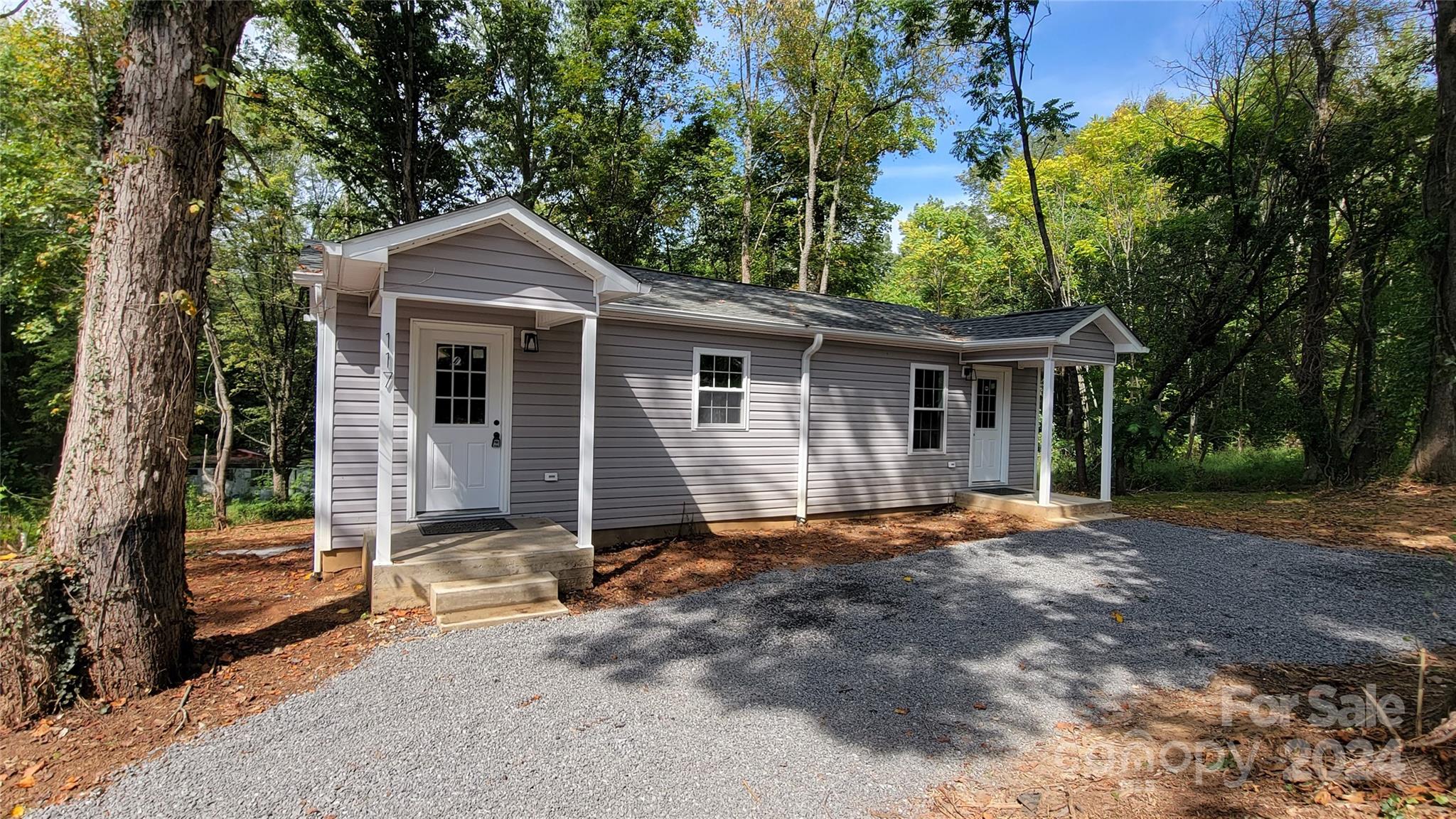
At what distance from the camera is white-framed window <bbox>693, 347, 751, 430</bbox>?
8070mm

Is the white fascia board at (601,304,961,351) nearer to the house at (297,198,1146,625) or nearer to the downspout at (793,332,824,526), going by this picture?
the house at (297,198,1146,625)

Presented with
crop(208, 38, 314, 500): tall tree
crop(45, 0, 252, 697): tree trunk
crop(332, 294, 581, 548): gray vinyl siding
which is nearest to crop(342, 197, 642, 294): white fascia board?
crop(332, 294, 581, 548): gray vinyl siding

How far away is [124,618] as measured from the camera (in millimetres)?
3541

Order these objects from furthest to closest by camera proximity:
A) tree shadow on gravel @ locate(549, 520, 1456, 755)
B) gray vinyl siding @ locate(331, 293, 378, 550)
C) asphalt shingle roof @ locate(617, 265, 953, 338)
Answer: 1. asphalt shingle roof @ locate(617, 265, 953, 338)
2. gray vinyl siding @ locate(331, 293, 378, 550)
3. tree shadow on gravel @ locate(549, 520, 1456, 755)

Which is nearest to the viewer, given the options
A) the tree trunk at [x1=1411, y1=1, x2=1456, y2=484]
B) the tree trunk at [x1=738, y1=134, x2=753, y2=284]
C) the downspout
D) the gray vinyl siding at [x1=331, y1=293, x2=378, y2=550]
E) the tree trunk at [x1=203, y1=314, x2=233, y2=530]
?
the gray vinyl siding at [x1=331, y1=293, x2=378, y2=550]

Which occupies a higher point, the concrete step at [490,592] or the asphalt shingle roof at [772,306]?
the asphalt shingle roof at [772,306]

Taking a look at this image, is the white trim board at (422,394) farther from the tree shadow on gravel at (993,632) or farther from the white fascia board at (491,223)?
the tree shadow on gravel at (993,632)

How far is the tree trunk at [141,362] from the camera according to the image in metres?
3.51

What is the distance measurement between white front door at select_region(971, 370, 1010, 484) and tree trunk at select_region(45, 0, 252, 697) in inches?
399

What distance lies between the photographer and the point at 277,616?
199 inches

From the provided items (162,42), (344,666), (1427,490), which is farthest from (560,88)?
(1427,490)

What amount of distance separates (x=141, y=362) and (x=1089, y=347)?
35.8ft

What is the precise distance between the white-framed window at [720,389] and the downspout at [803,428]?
845mm

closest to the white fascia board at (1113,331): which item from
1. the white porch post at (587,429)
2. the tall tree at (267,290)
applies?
the white porch post at (587,429)
